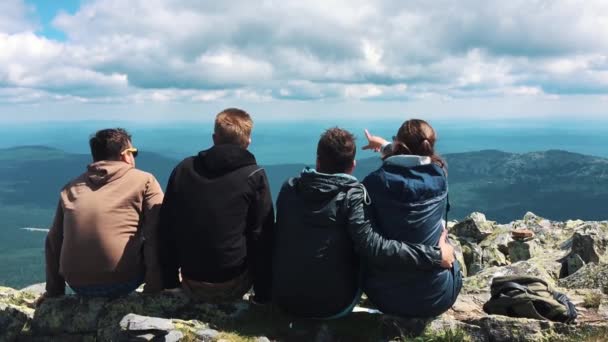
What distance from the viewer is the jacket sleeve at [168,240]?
807cm

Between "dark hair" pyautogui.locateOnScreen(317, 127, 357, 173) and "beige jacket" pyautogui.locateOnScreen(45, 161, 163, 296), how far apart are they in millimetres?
3193

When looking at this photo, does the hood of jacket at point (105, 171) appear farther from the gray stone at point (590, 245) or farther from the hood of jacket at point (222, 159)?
the gray stone at point (590, 245)

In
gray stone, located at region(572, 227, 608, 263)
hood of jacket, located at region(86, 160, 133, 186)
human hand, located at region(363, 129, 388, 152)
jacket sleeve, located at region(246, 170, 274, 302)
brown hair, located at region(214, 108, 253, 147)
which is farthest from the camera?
gray stone, located at region(572, 227, 608, 263)

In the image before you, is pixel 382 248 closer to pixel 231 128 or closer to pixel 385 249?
pixel 385 249

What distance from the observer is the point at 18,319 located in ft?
27.8

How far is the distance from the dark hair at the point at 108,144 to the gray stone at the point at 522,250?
14.6 m

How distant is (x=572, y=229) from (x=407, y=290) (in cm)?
1655

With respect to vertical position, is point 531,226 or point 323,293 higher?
point 323,293

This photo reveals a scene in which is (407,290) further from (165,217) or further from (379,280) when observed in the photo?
(165,217)

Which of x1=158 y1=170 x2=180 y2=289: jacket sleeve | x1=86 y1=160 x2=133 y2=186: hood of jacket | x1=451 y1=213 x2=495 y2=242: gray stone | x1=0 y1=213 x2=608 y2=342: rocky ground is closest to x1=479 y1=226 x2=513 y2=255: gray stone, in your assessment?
x1=451 y1=213 x2=495 y2=242: gray stone

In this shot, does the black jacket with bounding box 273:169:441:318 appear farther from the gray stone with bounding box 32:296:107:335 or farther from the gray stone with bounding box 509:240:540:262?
the gray stone with bounding box 509:240:540:262

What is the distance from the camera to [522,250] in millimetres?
17578

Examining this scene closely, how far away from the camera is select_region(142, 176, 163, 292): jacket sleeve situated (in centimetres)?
835

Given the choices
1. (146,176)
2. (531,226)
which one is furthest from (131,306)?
(531,226)
